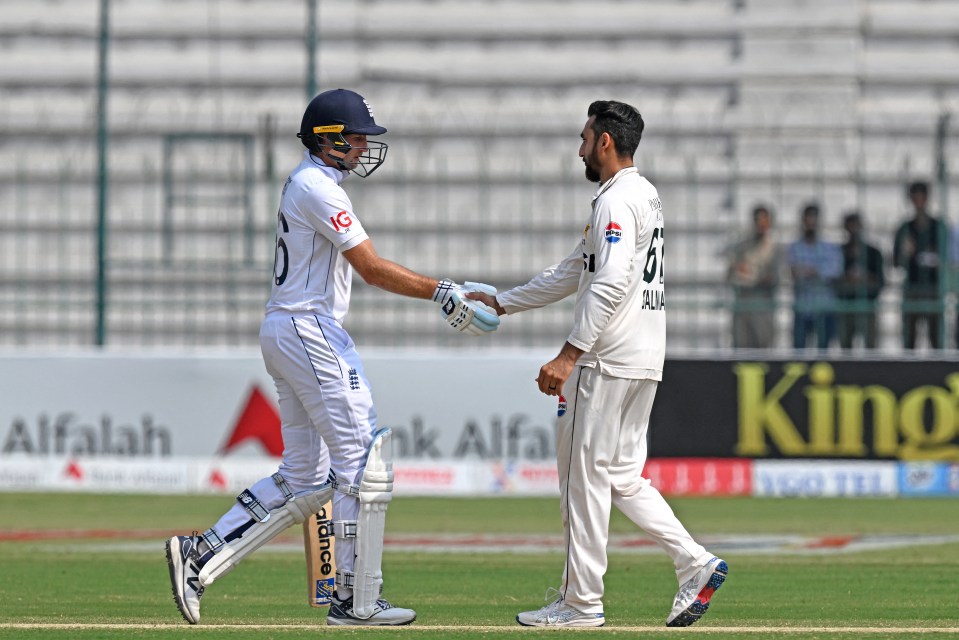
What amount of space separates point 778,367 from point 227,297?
5681 mm

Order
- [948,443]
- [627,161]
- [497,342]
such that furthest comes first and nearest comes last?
[497,342] < [948,443] < [627,161]

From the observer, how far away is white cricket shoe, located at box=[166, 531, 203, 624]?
7.22m

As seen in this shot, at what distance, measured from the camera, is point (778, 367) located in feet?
51.2

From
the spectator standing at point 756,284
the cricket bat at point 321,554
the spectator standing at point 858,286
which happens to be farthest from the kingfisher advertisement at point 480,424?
the cricket bat at point 321,554

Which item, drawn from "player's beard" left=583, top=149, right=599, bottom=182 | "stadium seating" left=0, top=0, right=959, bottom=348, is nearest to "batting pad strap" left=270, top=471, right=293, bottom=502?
"player's beard" left=583, top=149, right=599, bottom=182

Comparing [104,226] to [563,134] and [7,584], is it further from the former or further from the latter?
[7,584]

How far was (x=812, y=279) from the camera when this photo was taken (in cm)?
1639

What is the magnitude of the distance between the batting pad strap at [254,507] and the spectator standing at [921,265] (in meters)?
9.99

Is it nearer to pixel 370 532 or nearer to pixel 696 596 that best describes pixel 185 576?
pixel 370 532

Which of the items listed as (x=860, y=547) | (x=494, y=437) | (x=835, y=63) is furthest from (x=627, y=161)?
(x=835, y=63)

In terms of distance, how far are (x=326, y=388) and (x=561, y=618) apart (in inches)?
51.7

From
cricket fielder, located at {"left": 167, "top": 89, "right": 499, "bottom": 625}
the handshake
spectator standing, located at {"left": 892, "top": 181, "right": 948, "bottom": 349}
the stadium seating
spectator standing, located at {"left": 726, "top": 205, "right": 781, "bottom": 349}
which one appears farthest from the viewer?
the stadium seating

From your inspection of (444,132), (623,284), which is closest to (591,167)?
(623,284)

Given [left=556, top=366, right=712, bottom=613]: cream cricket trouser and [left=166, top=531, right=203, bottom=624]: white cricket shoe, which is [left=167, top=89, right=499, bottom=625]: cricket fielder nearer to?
[left=166, top=531, right=203, bottom=624]: white cricket shoe
